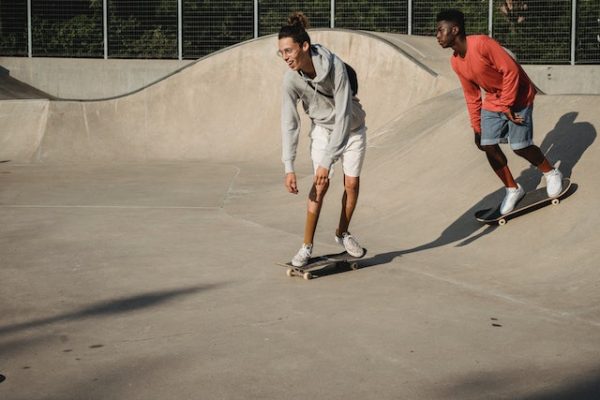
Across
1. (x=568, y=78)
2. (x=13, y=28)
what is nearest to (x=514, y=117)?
(x=568, y=78)

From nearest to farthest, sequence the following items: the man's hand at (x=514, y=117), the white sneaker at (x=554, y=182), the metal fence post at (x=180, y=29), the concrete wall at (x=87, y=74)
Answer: the man's hand at (x=514, y=117), the white sneaker at (x=554, y=182), the metal fence post at (x=180, y=29), the concrete wall at (x=87, y=74)

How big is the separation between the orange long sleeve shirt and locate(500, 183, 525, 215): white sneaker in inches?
27.9

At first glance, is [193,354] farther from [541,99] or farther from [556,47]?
[556,47]

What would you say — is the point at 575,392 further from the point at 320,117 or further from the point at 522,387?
the point at 320,117

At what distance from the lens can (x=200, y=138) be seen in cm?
1560

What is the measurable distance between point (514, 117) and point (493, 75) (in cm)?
38

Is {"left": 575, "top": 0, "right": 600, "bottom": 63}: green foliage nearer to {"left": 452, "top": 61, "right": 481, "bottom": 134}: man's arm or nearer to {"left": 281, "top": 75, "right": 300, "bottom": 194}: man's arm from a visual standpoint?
{"left": 452, "top": 61, "right": 481, "bottom": 134}: man's arm

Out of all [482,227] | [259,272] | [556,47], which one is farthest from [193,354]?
[556,47]

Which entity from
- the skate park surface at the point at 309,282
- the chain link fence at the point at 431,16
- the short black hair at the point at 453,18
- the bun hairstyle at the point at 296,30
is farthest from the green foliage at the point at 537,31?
the bun hairstyle at the point at 296,30

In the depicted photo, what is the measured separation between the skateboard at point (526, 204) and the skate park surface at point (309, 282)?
0.26 feet

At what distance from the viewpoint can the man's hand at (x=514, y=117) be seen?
697 centimetres

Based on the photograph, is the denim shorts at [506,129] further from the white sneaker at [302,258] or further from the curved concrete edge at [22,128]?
Answer: the curved concrete edge at [22,128]

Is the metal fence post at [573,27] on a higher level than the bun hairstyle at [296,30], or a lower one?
higher

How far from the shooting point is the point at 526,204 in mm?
7207
